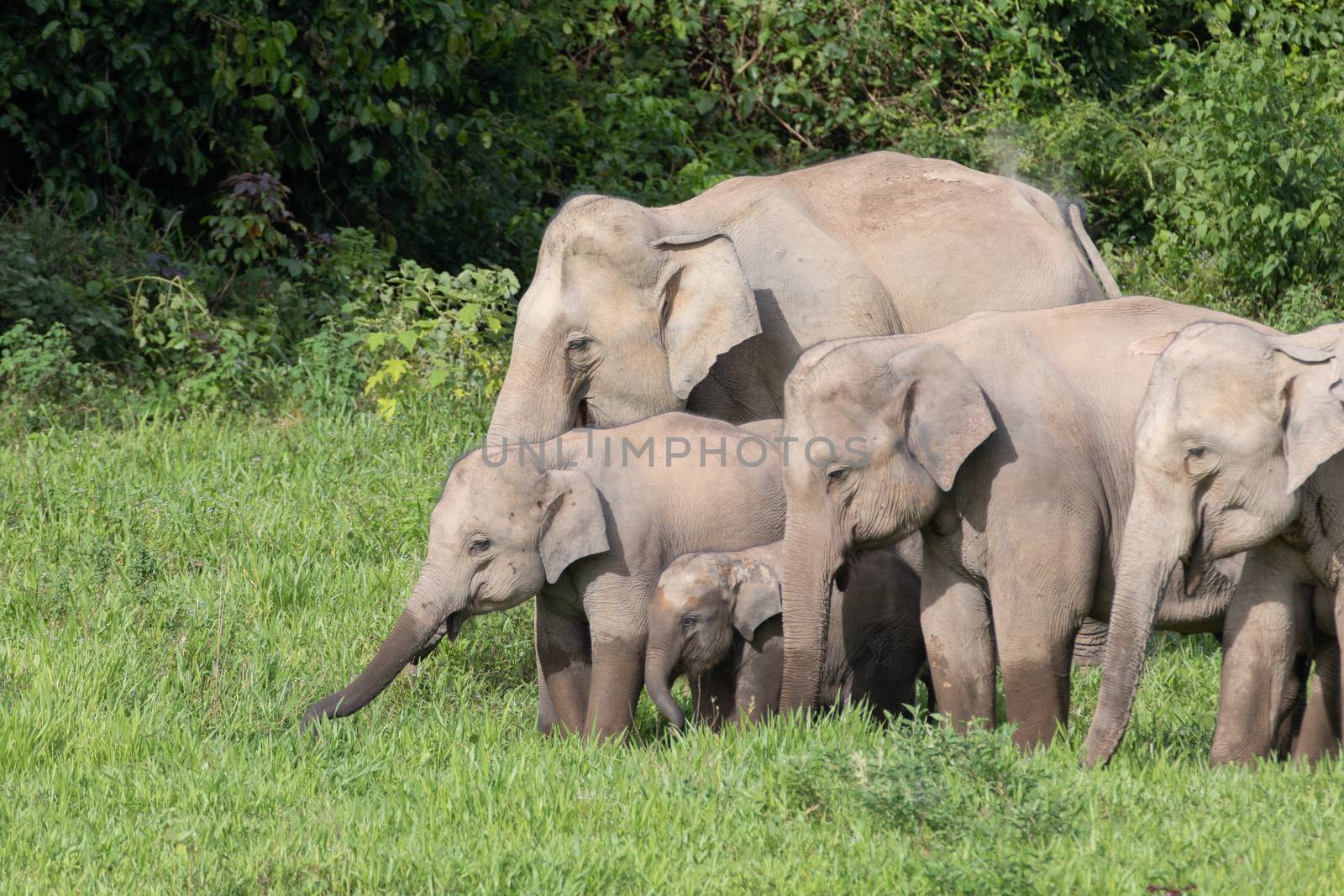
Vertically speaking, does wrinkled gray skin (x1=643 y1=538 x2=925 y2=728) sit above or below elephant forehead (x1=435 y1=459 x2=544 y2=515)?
below

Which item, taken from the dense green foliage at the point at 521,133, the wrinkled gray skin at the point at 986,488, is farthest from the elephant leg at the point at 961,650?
the dense green foliage at the point at 521,133

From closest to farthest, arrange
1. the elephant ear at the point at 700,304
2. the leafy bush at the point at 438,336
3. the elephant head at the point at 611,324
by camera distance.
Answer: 1. the elephant ear at the point at 700,304
2. the elephant head at the point at 611,324
3. the leafy bush at the point at 438,336

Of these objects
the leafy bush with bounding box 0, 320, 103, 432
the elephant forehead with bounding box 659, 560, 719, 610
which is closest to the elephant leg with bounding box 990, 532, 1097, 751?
the elephant forehead with bounding box 659, 560, 719, 610

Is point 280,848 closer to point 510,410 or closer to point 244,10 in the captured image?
point 510,410

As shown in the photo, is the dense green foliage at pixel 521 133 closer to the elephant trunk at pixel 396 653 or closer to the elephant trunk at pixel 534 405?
the elephant trunk at pixel 534 405

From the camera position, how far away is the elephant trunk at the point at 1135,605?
5.02 metres

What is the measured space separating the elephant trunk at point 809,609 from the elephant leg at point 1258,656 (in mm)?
1148

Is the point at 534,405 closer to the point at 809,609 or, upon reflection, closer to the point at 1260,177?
the point at 809,609

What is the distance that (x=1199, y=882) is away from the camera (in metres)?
4.13

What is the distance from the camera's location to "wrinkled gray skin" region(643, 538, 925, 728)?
593 cm

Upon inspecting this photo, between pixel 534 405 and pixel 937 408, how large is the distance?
Answer: 164 cm

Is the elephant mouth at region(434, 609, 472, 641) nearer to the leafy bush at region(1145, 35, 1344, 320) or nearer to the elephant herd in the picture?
the elephant herd

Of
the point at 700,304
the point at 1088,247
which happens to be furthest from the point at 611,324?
the point at 1088,247

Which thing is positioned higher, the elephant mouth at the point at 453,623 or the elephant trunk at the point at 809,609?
the elephant trunk at the point at 809,609
